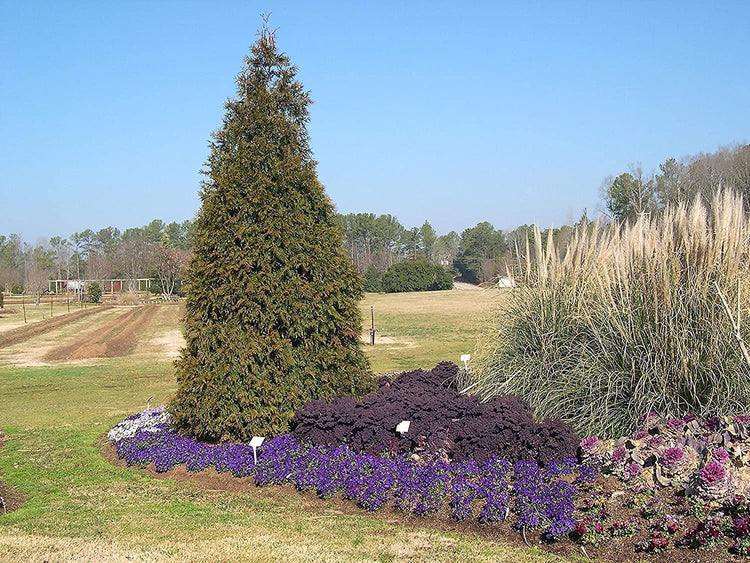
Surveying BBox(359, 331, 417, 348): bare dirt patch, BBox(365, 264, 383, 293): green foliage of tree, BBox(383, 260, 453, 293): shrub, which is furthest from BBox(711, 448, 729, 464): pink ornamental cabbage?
BBox(365, 264, 383, 293): green foliage of tree

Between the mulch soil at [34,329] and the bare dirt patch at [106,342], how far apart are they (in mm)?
2416

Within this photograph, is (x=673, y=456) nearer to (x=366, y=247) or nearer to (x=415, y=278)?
(x=415, y=278)

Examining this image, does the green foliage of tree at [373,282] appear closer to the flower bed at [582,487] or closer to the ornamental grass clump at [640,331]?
the ornamental grass clump at [640,331]

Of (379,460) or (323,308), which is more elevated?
(323,308)

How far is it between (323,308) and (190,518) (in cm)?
306

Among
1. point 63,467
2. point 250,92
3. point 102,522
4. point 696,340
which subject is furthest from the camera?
point 250,92

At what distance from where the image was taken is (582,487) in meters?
4.98

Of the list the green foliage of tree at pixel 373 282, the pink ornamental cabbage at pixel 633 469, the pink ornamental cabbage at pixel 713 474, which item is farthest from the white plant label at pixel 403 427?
the green foliage of tree at pixel 373 282

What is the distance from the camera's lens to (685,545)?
4004mm

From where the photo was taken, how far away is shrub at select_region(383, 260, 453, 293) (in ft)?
219

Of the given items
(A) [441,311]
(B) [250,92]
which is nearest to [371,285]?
(A) [441,311]

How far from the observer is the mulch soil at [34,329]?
92.9 ft

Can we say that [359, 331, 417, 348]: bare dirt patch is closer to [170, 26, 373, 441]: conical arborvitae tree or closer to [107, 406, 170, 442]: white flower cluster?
[107, 406, 170, 442]: white flower cluster

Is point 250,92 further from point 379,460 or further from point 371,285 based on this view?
point 371,285
